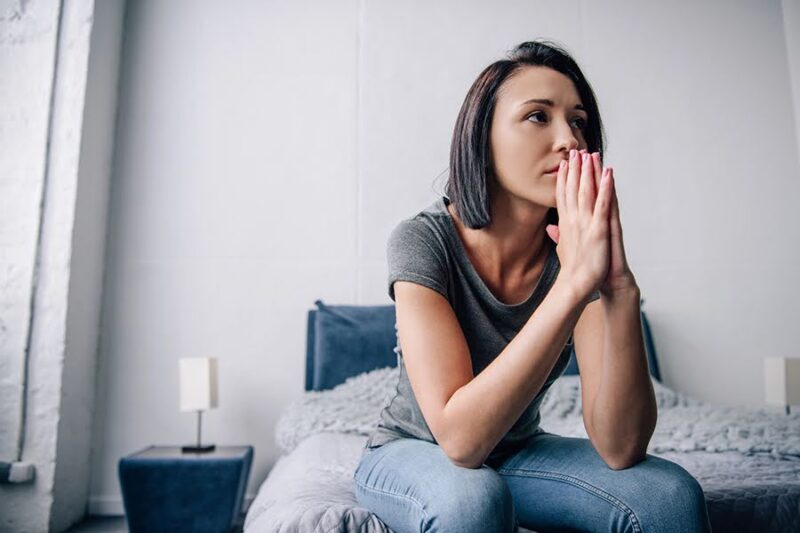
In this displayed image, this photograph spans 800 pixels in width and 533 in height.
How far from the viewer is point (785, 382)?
2639 mm

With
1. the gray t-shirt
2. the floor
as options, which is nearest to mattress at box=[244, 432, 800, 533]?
the gray t-shirt

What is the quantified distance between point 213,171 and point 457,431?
Result: 8.06 ft

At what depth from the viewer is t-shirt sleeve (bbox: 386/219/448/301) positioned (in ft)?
3.38

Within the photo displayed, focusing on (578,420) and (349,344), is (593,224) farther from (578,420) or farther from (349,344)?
(349,344)

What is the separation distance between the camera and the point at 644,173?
3.18m

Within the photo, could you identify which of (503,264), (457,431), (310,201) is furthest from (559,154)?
(310,201)

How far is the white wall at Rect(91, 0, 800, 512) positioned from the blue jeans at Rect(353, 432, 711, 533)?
1916 mm

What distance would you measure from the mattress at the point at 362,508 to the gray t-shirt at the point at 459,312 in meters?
0.16

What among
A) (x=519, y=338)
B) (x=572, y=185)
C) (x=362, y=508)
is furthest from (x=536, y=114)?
(x=362, y=508)

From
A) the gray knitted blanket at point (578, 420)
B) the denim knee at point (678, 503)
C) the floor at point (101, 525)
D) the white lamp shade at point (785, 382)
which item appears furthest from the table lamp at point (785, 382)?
the floor at point (101, 525)

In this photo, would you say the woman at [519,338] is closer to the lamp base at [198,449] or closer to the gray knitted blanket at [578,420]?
the gray knitted blanket at [578,420]

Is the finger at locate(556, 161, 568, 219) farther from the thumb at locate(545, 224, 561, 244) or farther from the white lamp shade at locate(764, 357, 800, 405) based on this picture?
the white lamp shade at locate(764, 357, 800, 405)

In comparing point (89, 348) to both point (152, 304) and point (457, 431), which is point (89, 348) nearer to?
point (152, 304)

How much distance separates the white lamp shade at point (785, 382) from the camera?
2641mm
